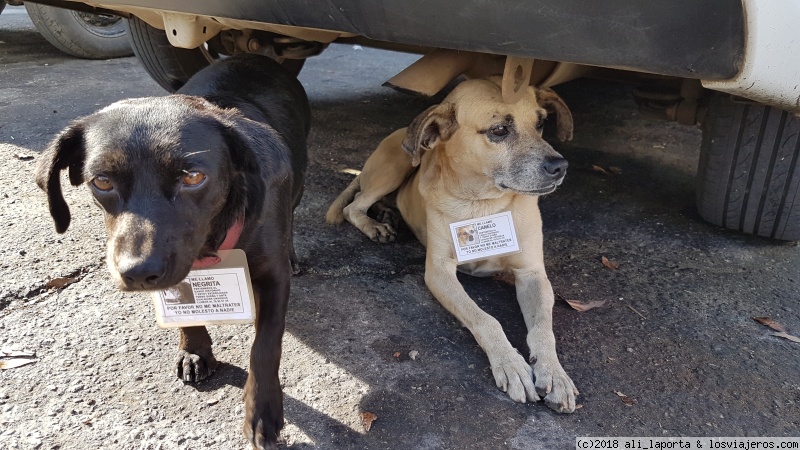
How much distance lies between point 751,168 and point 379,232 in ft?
5.98

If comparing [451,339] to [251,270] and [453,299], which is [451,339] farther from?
[251,270]

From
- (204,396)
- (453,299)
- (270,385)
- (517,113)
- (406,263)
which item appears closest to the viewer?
(270,385)

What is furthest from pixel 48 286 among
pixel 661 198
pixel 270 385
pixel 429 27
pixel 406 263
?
pixel 661 198

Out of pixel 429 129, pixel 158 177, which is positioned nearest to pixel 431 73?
pixel 429 129

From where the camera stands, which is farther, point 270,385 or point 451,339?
point 451,339

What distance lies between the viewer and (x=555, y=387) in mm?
2180

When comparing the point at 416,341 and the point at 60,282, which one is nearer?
the point at 416,341

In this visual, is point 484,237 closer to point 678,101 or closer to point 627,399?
point 627,399

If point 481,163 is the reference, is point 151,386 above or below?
below

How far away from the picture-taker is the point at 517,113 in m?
2.99

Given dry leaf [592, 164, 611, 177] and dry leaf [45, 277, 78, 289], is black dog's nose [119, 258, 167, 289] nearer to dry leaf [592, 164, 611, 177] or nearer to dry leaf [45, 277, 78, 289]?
dry leaf [45, 277, 78, 289]

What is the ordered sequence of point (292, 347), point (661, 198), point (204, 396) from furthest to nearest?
point (661, 198), point (292, 347), point (204, 396)

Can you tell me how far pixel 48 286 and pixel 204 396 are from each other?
3.43 ft

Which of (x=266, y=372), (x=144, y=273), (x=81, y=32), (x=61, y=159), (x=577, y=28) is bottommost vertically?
(x=81, y=32)
